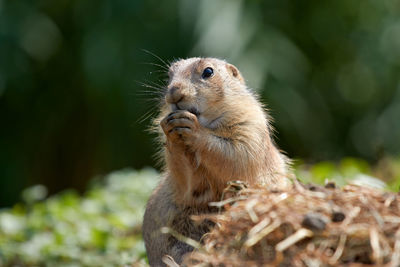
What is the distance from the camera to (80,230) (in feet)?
19.3

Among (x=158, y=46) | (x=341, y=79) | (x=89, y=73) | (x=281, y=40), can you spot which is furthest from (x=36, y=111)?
(x=341, y=79)

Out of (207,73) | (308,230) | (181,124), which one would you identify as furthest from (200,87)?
(308,230)

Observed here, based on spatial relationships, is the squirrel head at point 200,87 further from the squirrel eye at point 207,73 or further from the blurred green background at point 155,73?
the blurred green background at point 155,73

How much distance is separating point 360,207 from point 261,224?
42 cm

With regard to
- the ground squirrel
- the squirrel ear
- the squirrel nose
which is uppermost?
the squirrel ear

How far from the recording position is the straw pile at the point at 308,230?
2531 millimetres

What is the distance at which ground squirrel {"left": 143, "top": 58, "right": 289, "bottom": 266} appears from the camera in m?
3.90

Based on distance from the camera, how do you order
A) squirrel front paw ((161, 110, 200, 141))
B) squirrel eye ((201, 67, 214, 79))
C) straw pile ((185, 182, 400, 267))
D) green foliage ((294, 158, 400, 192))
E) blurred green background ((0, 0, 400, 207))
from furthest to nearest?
blurred green background ((0, 0, 400, 207)) → green foliage ((294, 158, 400, 192)) → squirrel eye ((201, 67, 214, 79)) → squirrel front paw ((161, 110, 200, 141)) → straw pile ((185, 182, 400, 267))

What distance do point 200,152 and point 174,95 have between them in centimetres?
39

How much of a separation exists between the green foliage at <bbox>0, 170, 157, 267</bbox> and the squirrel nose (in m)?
1.22

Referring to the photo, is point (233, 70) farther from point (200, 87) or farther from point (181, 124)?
point (181, 124)

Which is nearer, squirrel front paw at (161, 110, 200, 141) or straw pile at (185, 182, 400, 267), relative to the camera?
straw pile at (185, 182, 400, 267)

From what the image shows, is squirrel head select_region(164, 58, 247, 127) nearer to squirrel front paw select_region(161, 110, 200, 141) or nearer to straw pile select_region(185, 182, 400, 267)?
squirrel front paw select_region(161, 110, 200, 141)

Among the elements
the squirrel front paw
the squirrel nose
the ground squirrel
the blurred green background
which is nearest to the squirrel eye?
the ground squirrel
